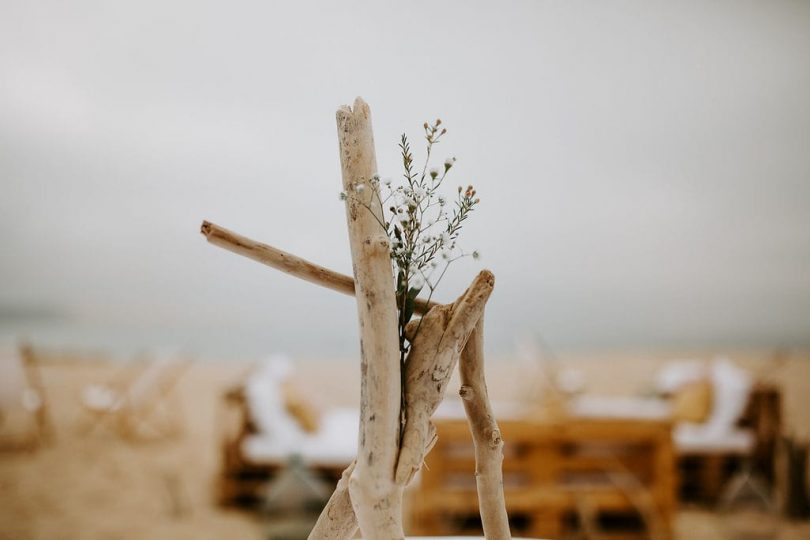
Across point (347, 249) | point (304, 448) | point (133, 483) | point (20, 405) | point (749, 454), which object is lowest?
point (749, 454)

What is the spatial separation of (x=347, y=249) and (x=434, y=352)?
25.2ft

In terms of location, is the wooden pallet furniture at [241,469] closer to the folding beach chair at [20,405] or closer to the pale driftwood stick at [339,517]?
the folding beach chair at [20,405]

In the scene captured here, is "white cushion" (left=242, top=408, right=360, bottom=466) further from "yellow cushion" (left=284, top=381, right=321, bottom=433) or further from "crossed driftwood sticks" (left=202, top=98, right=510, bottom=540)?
"crossed driftwood sticks" (left=202, top=98, right=510, bottom=540)

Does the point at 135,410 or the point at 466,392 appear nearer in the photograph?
the point at 466,392

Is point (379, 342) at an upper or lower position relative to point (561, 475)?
upper

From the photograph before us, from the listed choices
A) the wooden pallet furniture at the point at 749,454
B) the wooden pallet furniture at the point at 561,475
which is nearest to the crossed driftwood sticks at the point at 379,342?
the wooden pallet furniture at the point at 561,475

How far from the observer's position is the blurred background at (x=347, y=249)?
4.45 metres

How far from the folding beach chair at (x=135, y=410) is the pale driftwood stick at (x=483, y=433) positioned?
5.42 m

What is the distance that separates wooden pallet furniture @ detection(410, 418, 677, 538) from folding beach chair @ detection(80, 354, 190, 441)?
3.53m

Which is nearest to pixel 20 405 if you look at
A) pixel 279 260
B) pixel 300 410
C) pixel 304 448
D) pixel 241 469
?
pixel 241 469

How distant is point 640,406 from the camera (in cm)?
490

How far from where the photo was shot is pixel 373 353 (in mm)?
1184

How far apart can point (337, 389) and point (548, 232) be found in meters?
3.68

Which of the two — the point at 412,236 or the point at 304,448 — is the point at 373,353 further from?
the point at 304,448
